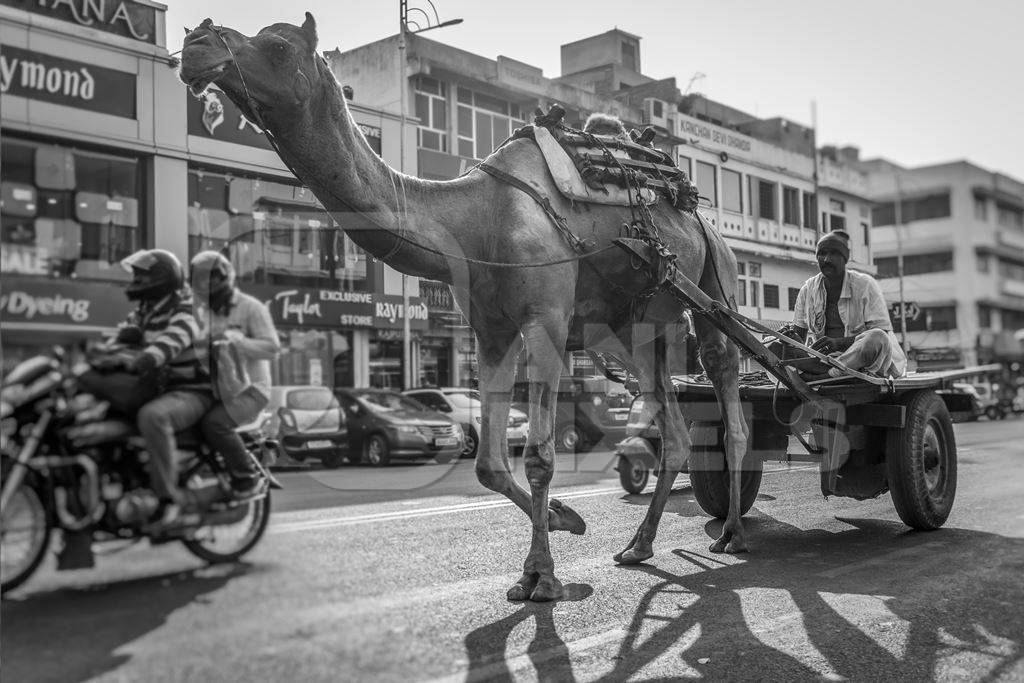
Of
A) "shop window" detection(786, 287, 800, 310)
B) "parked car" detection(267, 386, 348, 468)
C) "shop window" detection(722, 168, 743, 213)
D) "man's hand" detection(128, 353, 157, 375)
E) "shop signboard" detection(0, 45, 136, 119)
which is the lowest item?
"parked car" detection(267, 386, 348, 468)

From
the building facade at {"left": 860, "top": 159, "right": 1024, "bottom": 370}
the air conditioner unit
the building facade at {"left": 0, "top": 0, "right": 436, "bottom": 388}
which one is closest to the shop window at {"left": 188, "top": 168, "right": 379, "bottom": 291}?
the building facade at {"left": 0, "top": 0, "right": 436, "bottom": 388}

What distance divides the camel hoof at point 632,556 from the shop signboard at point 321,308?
2.50 m

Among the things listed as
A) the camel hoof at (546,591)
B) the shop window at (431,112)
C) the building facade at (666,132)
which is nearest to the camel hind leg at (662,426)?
the building facade at (666,132)

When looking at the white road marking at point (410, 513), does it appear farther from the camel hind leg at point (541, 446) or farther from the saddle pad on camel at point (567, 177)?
the saddle pad on camel at point (567, 177)

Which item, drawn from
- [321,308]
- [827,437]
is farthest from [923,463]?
[321,308]

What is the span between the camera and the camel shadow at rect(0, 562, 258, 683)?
1240 mm

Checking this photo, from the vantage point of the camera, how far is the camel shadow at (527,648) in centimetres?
296

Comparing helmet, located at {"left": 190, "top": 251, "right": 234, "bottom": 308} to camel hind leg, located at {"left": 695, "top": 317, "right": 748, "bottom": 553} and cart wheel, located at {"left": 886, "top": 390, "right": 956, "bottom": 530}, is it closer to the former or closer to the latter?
camel hind leg, located at {"left": 695, "top": 317, "right": 748, "bottom": 553}

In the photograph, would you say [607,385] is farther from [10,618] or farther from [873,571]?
[10,618]

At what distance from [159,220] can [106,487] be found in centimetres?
40

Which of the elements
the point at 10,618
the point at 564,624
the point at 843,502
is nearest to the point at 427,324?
the point at 564,624

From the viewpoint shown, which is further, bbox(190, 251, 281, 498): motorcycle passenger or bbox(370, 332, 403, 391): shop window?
bbox(370, 332, 403, 391): shop window

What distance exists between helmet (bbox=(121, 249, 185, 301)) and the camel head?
292mm

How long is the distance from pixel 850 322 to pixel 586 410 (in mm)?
1713
